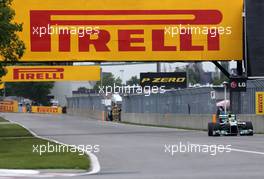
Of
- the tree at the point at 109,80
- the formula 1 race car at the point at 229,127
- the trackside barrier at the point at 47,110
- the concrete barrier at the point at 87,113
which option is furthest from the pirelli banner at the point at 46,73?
the tree at the point at 109,80

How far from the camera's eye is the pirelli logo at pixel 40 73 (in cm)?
5150

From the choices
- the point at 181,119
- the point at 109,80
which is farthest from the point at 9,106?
the point at 181,119

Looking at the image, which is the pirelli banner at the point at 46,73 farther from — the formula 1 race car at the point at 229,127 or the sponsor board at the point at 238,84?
the formula 1 race car at the point at 229,127

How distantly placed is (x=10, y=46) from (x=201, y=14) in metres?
11.0

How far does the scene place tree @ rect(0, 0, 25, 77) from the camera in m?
28.1

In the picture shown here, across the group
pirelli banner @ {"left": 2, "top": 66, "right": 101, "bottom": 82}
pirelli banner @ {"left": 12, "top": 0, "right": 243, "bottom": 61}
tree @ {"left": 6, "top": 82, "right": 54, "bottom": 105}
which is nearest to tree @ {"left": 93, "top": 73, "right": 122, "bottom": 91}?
tree @ {"left": 6, "top": 82, "right": 54, "bottom": 105}

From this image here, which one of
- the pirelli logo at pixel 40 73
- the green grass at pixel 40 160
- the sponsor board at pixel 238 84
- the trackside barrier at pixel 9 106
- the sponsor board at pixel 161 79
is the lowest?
the green grass at pixel 40 160

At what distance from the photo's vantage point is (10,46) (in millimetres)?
29406

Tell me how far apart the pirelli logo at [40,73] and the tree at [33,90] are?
2712 inches

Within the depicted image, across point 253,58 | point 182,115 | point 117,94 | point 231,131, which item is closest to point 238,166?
point 231,131

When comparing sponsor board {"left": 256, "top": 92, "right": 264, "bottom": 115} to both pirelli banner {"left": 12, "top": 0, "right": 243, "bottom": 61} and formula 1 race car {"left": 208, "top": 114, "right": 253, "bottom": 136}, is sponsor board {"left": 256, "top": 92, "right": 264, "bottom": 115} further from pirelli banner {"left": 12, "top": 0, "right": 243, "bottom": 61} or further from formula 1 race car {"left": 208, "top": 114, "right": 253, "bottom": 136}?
formula 1 race car {"left": 208, "top": 114, "right": 253, "bottom": 136}

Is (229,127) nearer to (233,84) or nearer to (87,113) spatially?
(233,84)

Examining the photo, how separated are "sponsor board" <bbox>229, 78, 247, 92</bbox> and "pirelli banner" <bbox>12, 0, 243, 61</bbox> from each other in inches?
75.0

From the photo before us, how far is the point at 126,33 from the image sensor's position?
115ft
